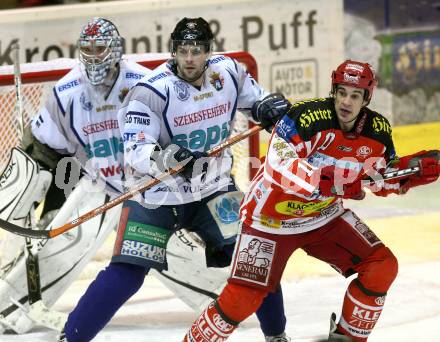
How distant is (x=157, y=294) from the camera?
215 inches

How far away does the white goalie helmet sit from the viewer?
475 centimetres

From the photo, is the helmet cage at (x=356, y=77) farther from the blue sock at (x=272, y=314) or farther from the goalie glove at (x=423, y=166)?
the blue sock at (x=272, y=314)

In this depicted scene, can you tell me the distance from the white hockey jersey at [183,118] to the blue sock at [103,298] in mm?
273

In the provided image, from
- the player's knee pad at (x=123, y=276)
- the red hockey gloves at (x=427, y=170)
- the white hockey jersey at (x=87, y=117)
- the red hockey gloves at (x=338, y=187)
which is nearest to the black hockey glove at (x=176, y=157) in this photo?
the player's knee pad at (x=123, y=276)

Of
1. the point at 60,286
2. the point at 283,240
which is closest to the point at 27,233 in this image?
the point at 60,286

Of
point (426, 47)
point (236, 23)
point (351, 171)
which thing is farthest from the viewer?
point (426, 47)

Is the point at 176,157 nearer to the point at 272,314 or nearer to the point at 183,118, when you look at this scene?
the point at 183,118

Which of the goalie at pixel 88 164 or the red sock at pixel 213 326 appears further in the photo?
the goalie at pixel 88 164

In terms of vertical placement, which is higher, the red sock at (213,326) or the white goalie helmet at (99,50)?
the white goalie helmet at (99,50)

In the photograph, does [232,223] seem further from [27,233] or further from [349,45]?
[349,45]

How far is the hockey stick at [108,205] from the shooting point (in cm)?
445

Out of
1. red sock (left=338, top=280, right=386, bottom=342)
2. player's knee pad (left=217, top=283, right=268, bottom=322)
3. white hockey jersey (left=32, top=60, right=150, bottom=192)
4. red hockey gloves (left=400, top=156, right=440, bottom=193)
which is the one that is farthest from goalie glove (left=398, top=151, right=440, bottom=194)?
white hockey jersey (left=32, top=60, right=150, bottom=192)

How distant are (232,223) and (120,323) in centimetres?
80

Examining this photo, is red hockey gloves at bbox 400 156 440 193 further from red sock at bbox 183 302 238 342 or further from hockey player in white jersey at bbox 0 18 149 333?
hockey player in white jersey at bbox 0 18 149 333
